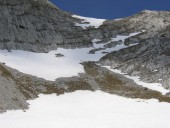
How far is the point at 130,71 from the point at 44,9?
151 ft

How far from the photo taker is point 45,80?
67312mm

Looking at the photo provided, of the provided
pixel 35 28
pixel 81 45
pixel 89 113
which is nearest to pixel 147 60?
pixel 81 45

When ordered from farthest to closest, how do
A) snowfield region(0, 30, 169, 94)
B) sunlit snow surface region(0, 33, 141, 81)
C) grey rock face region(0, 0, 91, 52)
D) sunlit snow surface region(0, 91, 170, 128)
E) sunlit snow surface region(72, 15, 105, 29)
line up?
sunlit snow surface region(72, 15, 105, 29) → grey rock face region(0, 0, 91, 52) → sunlit snow surface region(0, 33, 141, 81) → snowfield region(0, 30, 169, 94) → sunlit snow surface region(0, 91, 170, 128)

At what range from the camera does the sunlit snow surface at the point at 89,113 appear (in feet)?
134

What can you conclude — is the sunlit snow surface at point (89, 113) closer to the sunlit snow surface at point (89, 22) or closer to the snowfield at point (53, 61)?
the snowfield at point (53, 61)

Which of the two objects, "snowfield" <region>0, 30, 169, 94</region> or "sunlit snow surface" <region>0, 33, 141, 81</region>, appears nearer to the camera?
"snowfield" <region>0, 30, 169, 94</region>

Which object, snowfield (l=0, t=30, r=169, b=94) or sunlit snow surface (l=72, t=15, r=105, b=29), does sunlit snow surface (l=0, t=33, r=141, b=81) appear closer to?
snowfield (l=0, t=30, r=169, b=94)

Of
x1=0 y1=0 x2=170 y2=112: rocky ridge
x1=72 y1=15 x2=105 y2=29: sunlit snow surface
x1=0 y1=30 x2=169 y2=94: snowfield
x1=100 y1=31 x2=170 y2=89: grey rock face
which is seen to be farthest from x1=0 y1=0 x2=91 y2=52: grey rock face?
x1=100 y1=31 x2=170 y2=89: grey rock face

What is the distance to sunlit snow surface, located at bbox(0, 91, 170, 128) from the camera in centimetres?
4081

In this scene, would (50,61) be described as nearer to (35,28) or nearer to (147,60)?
(35,28)

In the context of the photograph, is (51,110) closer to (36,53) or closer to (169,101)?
(169,101)

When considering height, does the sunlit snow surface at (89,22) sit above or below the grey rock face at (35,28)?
above

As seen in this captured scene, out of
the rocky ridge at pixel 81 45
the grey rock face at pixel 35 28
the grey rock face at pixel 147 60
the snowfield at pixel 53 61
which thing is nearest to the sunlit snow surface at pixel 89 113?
the rocky ridge at pixel 81 45

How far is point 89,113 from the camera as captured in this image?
161 feet
